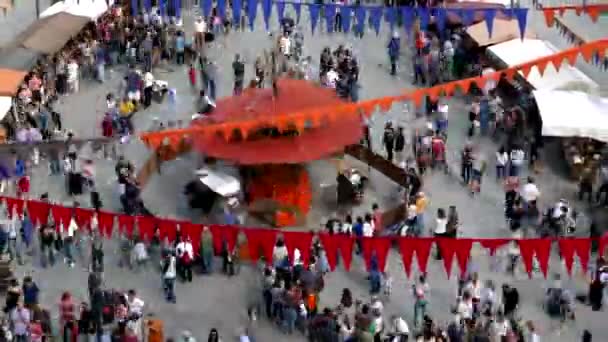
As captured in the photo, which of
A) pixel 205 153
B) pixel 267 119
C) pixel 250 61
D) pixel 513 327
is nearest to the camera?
pixel 513 327

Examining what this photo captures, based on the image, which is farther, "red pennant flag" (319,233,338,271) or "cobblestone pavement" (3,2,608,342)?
"cobblestone pavement" (3,2,608,342)

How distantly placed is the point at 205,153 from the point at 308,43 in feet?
37.2

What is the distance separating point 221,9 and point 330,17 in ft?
14.2

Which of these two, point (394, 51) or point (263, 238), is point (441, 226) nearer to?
point (263, 238)

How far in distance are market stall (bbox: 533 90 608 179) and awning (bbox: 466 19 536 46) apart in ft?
14.3

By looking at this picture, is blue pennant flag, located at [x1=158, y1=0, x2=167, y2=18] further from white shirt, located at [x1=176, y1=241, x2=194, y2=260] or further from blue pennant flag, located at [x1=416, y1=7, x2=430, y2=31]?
white shirt, located at [x1=176, y1=241, x2=194, y2=260]

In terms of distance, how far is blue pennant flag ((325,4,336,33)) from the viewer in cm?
3556

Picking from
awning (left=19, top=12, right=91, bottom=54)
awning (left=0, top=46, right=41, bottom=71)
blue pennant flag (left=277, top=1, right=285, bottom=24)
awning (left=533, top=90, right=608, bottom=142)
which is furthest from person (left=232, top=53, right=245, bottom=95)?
awning (left=533, top=90, right=608, bottom=142)

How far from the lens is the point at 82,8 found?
3922cm

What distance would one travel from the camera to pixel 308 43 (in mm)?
39906

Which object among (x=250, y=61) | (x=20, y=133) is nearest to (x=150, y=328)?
(x=20, y=133)

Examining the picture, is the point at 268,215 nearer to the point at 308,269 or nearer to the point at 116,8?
the point at 308,269

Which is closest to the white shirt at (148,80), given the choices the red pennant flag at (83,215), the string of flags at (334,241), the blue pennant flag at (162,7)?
the blue pennant flag at (162,7)

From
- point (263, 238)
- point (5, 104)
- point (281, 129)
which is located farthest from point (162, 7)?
point (263, 238)
